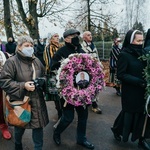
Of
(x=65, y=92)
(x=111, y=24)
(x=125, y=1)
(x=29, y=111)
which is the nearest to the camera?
(x=29, y=111)

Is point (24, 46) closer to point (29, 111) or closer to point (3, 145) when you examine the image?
point (29, 111)

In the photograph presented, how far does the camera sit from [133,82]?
3.11 metres

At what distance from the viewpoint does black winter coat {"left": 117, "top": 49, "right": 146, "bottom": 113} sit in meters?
3.16

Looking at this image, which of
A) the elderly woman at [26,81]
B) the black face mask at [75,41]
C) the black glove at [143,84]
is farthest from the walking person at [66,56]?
the black glove at [143,84]

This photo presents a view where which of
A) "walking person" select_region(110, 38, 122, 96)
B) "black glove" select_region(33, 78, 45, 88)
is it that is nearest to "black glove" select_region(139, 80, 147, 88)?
"black glove" select_region(33, 78, 45, 88)

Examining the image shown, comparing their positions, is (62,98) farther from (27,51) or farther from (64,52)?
(27,51)

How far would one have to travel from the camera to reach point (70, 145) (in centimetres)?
367

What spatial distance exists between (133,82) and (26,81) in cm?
144

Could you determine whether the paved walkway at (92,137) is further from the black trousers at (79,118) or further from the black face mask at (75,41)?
the black face mask at (75,41)

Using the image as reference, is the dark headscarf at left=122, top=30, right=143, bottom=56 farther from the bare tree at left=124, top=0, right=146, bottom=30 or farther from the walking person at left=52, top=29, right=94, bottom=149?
the bare tree at left=124, top=0, right=146, bottom=30

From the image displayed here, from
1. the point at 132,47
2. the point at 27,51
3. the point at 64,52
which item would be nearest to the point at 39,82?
the point at 27,51

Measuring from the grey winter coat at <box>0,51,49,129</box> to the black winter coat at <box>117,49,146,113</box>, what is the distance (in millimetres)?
1170

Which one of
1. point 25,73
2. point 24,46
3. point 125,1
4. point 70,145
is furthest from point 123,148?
point 125,1

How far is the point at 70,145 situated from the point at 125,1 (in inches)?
1236
